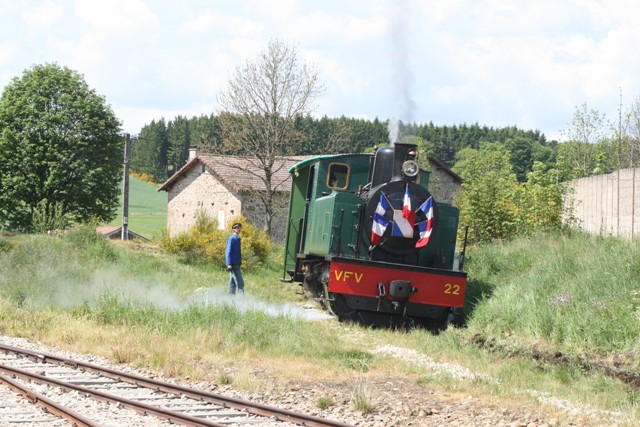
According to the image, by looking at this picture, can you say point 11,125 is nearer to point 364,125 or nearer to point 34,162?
point 34,162

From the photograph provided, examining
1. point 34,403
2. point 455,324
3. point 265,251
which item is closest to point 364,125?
point 265,251

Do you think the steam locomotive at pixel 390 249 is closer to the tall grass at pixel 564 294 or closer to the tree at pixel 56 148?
the tall grass at pixel 564 294

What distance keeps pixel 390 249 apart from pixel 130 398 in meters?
6.93

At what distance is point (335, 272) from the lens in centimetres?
1403

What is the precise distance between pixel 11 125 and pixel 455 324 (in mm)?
35789

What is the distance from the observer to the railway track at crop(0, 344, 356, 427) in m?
7.55

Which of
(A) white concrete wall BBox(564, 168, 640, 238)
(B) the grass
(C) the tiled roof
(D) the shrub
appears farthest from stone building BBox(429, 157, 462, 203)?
(D) the shrub

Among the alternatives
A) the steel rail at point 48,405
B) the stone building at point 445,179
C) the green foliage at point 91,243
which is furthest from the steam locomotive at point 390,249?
the stone building at point 445,179

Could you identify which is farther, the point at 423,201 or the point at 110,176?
the point at 110,176

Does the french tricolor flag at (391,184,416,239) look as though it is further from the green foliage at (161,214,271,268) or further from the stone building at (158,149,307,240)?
the stone building at (158,149,307,240)

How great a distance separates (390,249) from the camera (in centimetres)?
1462

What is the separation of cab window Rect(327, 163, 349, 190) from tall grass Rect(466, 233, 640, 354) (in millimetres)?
3276

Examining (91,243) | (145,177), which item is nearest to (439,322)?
(91,243)

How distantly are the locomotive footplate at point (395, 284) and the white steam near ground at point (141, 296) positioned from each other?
129cm
